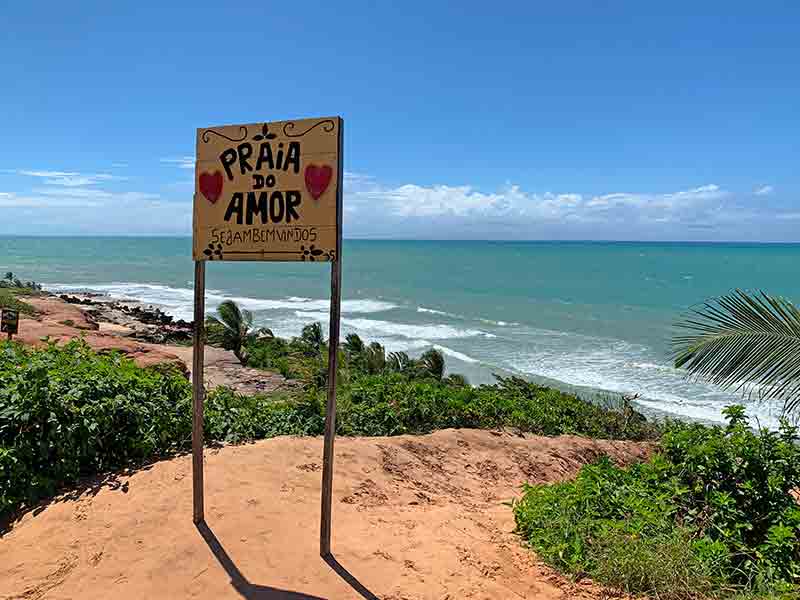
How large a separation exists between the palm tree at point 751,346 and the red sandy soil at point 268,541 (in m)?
2.38

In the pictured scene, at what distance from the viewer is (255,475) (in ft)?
16.6

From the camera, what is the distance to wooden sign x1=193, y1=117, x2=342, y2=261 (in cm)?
367

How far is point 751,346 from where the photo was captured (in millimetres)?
5109

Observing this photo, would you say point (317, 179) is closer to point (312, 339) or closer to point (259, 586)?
point (259, 586)

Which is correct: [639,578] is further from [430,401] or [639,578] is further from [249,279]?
[249,279]

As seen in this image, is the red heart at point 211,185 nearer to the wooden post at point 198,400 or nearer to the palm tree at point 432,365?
the wooden post at point 198,400

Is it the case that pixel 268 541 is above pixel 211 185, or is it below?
below

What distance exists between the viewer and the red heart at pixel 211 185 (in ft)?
13.3

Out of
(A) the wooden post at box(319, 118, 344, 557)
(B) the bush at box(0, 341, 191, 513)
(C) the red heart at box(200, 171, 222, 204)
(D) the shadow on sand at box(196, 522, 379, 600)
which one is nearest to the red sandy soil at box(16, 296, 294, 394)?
(B) the bush at box(0, 341, 191, 513)

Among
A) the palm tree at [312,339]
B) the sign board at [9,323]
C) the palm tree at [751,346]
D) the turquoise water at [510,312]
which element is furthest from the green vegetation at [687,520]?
the palm tree at [312,339]

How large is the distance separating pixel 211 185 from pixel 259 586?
2715 millimetres

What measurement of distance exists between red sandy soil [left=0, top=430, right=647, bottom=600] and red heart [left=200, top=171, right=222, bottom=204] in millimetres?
2402

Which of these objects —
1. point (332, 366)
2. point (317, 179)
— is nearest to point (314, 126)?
point (317, 179)

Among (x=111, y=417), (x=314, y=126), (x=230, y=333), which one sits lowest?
(x=230, y=333)
